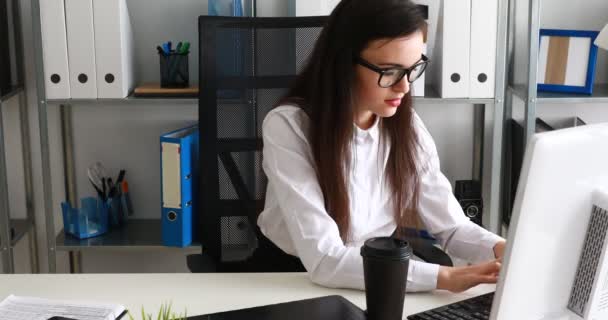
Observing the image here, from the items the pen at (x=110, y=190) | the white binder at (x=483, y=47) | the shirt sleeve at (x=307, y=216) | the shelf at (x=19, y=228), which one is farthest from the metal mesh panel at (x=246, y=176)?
the shelf at (x=19, y=228)

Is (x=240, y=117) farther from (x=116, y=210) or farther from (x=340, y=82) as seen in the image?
(x=116, y=210)

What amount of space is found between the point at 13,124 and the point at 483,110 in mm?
1582

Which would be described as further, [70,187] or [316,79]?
[70,187]

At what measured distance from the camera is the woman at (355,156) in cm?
164

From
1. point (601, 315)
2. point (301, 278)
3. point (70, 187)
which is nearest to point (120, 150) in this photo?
point (70, 187)

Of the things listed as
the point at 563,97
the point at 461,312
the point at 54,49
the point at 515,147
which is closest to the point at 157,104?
the point at 54,49

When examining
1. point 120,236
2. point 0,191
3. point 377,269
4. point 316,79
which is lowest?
point 120,236

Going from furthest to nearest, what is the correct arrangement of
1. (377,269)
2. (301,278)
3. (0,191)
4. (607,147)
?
(0,191) → (301,278) → (377,269) → (607,147)

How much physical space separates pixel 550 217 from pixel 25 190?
2243mm

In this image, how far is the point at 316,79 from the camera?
5.84 feet

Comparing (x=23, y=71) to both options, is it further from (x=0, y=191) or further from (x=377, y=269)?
(x=377, y=269)

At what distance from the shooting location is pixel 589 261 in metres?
1.13

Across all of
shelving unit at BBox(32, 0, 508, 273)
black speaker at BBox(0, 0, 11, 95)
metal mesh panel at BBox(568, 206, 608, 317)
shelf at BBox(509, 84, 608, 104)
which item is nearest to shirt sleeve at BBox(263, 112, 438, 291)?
metal mesh panel at BBox(568, 206, 608, 317)

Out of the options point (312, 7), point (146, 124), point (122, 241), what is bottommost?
point (122, 241)
